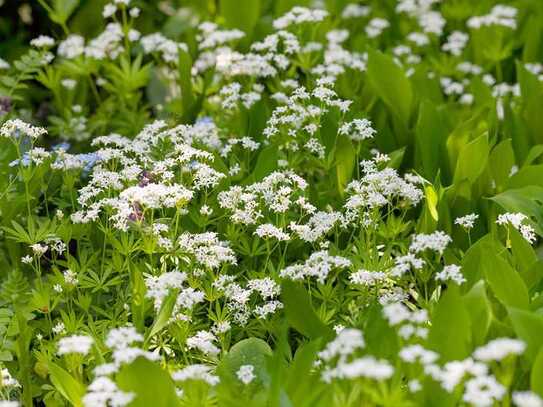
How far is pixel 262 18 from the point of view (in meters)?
4.58

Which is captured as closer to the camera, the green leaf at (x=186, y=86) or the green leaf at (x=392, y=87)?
the green leaf at (x=392, y=87)

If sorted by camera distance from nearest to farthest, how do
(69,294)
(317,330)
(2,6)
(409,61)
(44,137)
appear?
1. (317,330)
2. (69,294)
3. (409,61)
4. (44,137)
5. (2,6)

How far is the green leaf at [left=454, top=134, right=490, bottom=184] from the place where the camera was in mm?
3004

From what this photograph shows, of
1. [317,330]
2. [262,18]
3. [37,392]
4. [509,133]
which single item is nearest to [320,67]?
[509,133]

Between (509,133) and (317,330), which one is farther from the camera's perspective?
(509,133)

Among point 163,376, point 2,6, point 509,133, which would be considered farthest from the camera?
point 2,6

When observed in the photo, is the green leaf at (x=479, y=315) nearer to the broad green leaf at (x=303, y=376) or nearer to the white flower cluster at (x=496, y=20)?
the broad green leaf at (x=303, y=376)

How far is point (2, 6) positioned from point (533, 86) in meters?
3.00

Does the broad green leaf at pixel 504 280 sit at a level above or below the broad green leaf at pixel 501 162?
above

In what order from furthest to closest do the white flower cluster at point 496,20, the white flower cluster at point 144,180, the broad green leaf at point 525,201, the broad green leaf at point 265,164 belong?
the white flower cluster at point 496,20
the broad green leaf at point 265,164
the broad green leaf at point 525,201
the white flower cluster at point 144,180

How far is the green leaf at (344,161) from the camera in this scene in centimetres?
311

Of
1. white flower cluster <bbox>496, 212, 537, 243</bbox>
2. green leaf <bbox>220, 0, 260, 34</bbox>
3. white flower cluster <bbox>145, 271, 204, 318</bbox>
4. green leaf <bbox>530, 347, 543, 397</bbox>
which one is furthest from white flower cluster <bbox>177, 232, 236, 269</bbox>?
green leaf <bbox>220, 0, 260, 34</bbox>

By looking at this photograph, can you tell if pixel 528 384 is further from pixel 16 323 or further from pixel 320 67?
pixel 320 67

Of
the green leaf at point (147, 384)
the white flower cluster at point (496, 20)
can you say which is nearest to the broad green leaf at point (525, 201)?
the green leaf at point (147, 384)
